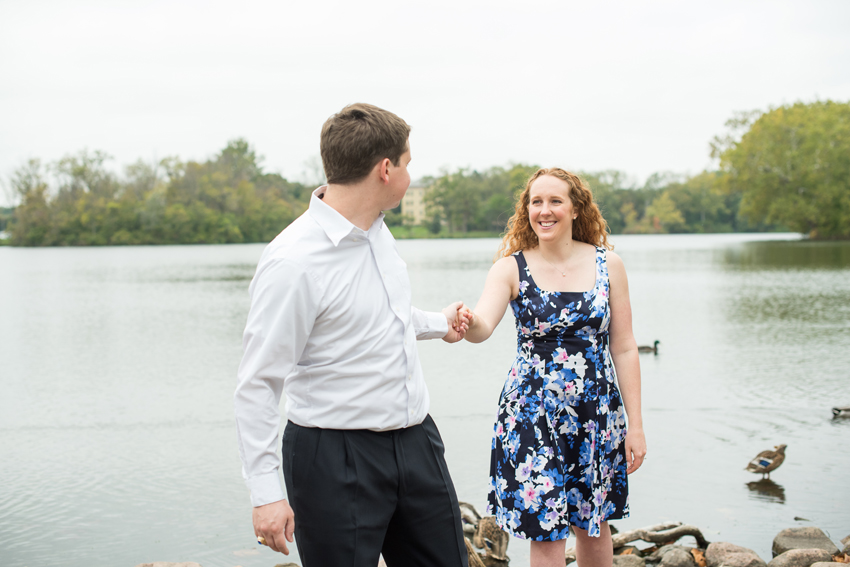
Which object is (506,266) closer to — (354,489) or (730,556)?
(354,489)

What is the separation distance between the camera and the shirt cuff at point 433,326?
2.96 metres

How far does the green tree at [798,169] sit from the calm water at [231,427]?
56399mm

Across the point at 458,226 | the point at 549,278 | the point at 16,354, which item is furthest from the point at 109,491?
the point at 458,226

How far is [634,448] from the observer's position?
3.31 metres

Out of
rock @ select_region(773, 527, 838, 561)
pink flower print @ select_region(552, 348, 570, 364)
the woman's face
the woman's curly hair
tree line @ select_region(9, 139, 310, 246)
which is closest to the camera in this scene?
pink flower print @ select_region(552, 348, 570, 364)

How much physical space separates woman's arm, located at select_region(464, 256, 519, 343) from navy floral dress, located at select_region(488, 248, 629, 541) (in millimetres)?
108

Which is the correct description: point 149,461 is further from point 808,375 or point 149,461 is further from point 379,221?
point 808,375

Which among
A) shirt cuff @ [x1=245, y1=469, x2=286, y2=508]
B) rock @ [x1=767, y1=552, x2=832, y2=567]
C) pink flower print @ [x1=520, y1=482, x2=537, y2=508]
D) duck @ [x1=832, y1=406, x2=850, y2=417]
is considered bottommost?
duck @ [x1=832, y1=406, x2=850, y2=417]

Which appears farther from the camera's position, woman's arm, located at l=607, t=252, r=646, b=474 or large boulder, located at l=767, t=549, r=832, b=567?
large boulder, located at l=767, t=549, r=832, b=567

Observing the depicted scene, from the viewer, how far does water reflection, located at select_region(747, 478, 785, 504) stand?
606 centimetres

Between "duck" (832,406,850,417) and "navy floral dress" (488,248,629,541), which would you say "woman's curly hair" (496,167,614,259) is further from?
"duck" (832,406,850,417)

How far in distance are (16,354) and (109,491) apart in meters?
9.50

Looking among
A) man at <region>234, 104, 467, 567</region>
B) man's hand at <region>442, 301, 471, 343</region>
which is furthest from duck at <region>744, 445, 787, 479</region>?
man at <region>234, 104, 467, 567</region>

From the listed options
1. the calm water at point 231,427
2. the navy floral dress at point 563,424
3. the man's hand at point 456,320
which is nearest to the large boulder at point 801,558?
the calm water at point 231,427
